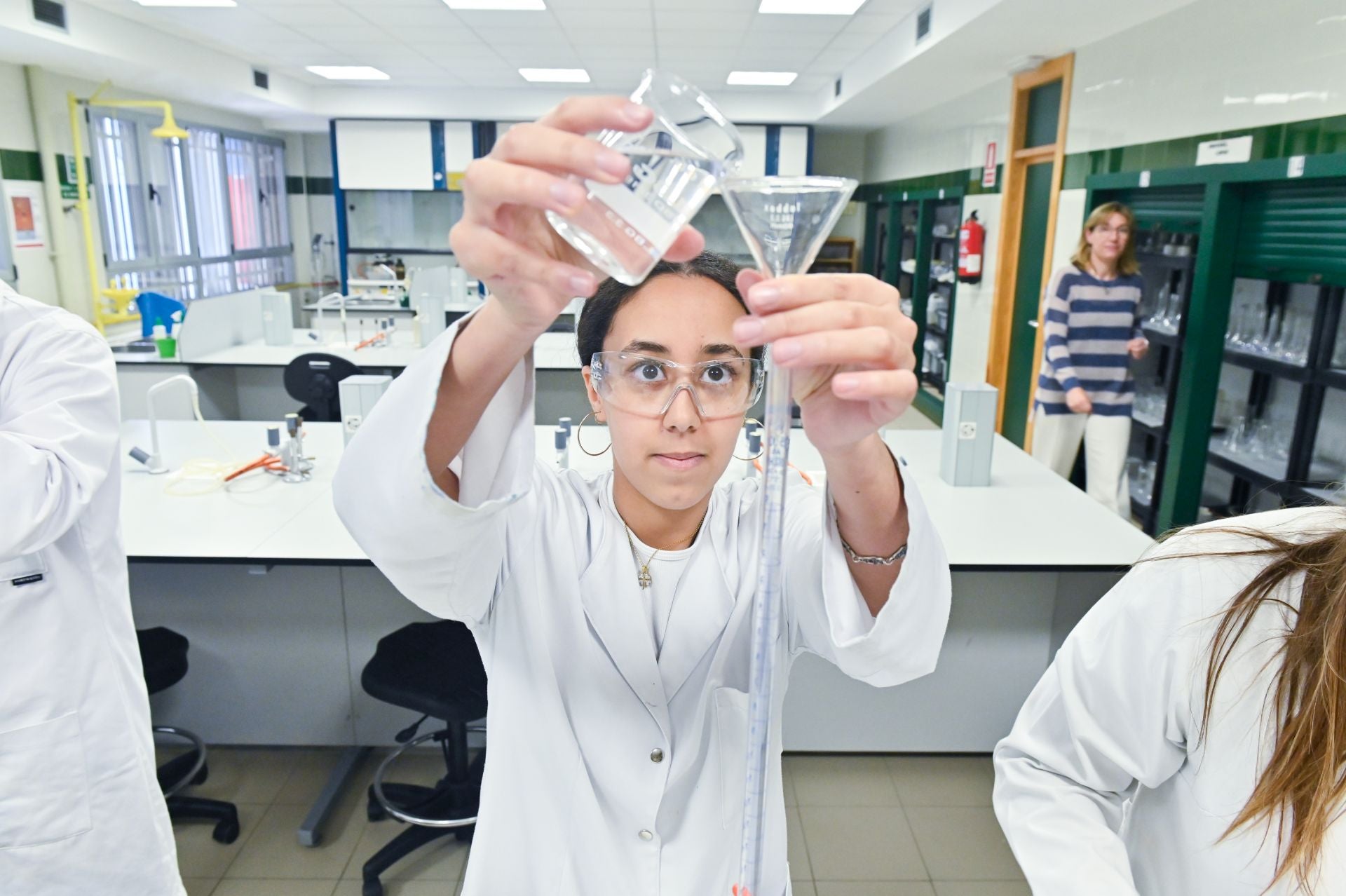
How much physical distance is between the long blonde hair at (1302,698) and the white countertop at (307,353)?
13.6 feet

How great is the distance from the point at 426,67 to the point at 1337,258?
23.1 feet

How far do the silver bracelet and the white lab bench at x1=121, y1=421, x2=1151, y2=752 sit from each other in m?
1.82

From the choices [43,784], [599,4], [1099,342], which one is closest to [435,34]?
[599,4]

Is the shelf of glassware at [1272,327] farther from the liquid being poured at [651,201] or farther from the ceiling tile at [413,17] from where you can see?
the ceiling tile at [413,17]

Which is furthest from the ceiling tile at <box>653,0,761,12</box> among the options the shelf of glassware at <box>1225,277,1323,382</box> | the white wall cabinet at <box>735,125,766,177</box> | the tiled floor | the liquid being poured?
the liquid being poured

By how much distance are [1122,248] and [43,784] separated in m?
4.40

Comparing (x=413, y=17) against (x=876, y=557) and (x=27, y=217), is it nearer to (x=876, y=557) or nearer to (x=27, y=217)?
(x=27, y=217)

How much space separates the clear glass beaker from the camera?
0.61 metres

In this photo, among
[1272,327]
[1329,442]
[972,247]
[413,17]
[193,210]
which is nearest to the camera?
[1329,442]

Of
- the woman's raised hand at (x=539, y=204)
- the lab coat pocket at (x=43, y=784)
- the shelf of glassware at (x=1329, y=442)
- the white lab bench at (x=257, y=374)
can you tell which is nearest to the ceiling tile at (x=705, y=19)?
the white lab bench at (x=257, y=374)

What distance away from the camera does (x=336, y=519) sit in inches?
107

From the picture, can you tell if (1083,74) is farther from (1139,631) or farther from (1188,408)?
(1139,631)

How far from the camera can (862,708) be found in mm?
2945

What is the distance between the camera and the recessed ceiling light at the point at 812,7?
5406 millimetres
